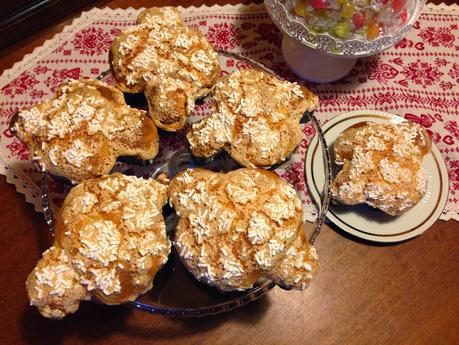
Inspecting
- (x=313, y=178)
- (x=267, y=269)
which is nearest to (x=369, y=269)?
(x=313, y=178)

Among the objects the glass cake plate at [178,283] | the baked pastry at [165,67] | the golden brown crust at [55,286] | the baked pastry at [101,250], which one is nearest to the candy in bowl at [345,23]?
the glass cake plate at [178,283]

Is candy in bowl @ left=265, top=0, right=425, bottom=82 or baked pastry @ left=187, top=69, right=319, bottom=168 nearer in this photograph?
baked pastry @ left=187, top=69, right=319, bottom=168

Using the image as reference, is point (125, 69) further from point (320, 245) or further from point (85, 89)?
point (320, 245)

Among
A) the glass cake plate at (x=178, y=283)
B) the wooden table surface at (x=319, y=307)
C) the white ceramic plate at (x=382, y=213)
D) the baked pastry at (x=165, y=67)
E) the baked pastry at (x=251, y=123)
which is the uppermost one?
the baked pastry at (x=165, y=67)

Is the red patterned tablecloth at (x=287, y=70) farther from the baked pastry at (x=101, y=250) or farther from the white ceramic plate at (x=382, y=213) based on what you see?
the baked pastry at (x=101, y=250)

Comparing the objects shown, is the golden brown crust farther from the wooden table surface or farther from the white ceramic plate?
→ the white ceramic plate

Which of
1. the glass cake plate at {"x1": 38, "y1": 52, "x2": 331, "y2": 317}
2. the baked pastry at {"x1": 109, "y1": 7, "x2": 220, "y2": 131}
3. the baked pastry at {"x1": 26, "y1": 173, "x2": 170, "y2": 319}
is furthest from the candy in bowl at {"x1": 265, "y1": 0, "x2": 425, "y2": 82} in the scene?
the baked pastry at {"x1": 26, "y1": 173, "x2": 170, "y2": 319}
